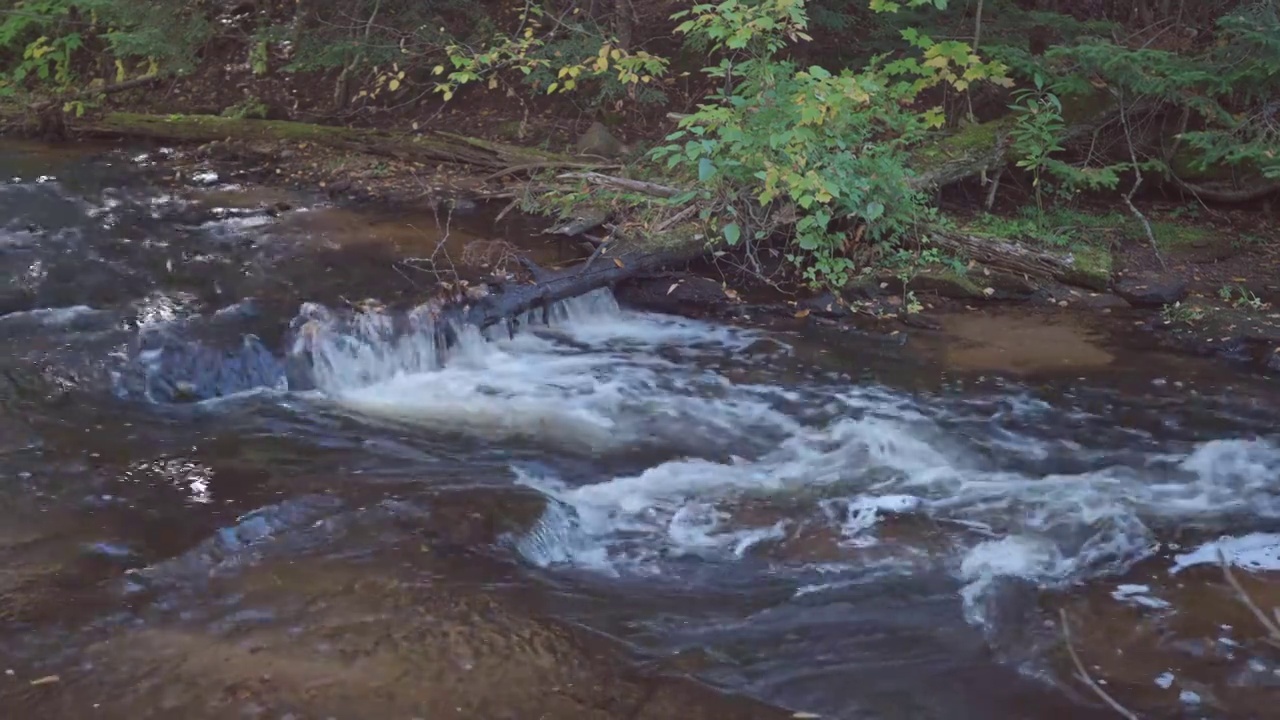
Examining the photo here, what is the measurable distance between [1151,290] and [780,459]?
4469 mm

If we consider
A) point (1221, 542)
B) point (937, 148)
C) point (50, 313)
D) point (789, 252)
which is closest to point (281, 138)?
point (50, 313)

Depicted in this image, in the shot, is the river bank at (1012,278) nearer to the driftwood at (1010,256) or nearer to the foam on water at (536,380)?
the driftwood at (1010,256)

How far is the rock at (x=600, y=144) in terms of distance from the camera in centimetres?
1212

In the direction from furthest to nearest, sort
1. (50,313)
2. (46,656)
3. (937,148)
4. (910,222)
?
(937,148), (910,222), (50,313), (46,656)

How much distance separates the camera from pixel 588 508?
565 cm

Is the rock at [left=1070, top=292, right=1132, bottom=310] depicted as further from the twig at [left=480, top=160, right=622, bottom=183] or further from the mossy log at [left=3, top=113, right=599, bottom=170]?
the mossy log at [left=3, top=113, right=599, bottom=170]

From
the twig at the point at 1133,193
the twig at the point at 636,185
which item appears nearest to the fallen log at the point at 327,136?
the twig at the point at 636,185

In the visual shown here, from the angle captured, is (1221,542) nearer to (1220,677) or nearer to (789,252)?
(1220,677)

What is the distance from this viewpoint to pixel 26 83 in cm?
1764

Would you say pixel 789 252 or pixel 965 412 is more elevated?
pixel 789 252

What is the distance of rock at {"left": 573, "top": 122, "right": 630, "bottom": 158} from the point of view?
12117 mm

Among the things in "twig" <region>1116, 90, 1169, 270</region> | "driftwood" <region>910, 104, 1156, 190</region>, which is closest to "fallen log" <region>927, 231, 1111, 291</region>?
"twig" <region>1116, 90, 1169, 270</region>


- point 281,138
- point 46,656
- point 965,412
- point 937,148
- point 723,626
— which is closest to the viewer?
point 46,656

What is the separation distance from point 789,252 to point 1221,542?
4.84 m
